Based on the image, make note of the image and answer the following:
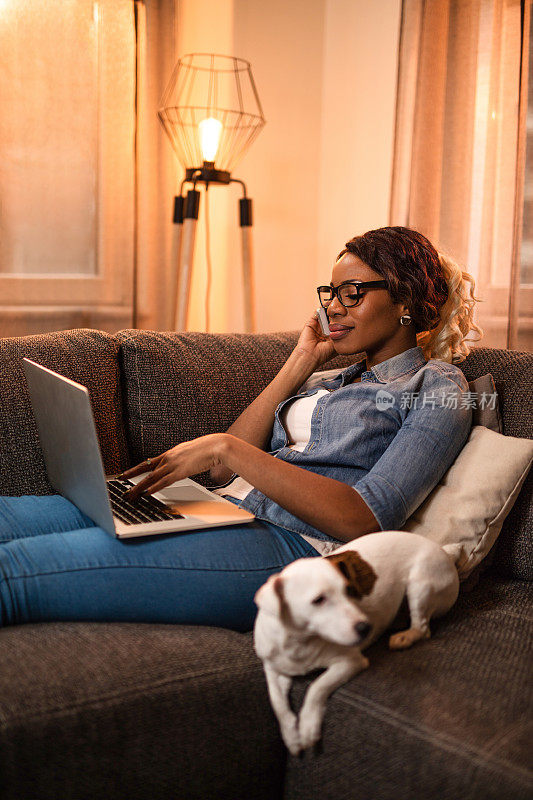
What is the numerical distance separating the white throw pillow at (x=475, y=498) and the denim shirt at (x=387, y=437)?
43mm

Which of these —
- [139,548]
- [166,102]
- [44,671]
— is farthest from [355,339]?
[166,102]

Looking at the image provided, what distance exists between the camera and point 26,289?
254 centimetres

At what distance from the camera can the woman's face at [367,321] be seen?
5.29 ft

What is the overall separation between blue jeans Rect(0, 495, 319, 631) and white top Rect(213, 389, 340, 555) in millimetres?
244

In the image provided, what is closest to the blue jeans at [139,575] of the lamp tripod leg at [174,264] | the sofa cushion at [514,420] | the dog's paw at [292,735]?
the dog's paw at [292,735]

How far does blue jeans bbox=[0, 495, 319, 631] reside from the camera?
3.88 feet

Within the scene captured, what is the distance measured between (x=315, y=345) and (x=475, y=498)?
0.57 meters

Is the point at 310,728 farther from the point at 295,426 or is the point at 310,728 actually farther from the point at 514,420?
the point at 514,420

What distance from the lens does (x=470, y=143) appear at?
8.57ft

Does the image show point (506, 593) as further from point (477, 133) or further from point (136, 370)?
point (477, 133)

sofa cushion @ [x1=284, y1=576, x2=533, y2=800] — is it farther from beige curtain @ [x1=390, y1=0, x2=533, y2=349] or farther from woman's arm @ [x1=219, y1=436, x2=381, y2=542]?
beige curtain @ [x1=390, y1=0, x2=533, y2=349]

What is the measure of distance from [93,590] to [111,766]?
0.28 m

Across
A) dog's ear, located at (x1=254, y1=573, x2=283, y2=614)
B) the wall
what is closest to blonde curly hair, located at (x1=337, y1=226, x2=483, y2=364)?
dog's ear, located at (x1=254, y1=573, x2=283, y2=614)

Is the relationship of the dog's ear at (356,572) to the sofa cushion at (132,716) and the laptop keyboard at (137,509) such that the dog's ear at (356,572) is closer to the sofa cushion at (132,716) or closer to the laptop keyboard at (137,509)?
the sofa cushion at (132,716)
